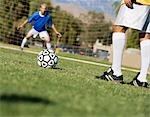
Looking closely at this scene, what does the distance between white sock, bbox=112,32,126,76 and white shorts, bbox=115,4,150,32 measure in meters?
0.24

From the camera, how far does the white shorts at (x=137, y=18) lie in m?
8.63

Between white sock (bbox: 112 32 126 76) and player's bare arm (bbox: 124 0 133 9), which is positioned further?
white sock (bbox: 112 32 126 76)

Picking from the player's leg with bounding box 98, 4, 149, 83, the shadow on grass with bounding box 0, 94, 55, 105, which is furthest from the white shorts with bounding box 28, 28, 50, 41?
the shadow on grass with bounding box 0, 94, 55, 105

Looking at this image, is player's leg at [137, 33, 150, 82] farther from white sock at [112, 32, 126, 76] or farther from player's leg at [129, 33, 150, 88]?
white sock at [112, 32, 126, 76]

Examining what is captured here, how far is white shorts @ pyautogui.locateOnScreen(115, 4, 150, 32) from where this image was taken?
28.3 feet

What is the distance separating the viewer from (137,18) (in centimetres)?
863

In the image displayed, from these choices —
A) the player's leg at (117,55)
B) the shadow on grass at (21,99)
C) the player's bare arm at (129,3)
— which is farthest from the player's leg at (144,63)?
the shadow on grass at (21,99)

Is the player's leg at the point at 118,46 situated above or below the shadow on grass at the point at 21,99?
above

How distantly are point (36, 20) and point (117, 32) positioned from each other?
9.52 meters

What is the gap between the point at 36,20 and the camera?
18.1 metres

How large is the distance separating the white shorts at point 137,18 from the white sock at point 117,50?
9.5 inches

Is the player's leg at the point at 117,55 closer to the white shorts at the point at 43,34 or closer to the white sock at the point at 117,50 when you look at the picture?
the white sock at the point at 117,50

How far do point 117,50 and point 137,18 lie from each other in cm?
68

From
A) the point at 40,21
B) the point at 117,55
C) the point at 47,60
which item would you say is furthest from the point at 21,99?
the point at 40,21
